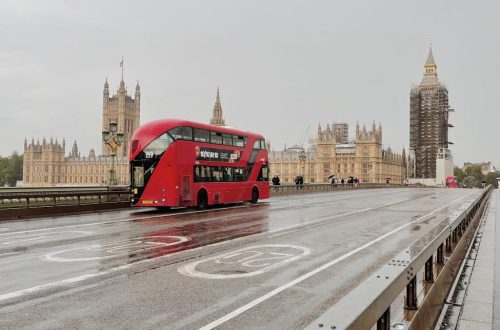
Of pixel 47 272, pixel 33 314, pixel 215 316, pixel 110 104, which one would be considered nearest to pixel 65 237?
pixel 47 272

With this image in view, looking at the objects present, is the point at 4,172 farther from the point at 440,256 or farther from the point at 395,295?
the point at 395,295

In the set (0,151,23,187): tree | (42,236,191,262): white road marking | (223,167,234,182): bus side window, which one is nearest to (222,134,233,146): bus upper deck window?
(223,167,234,182): bus side window

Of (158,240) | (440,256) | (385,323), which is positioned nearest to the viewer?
(385,323)

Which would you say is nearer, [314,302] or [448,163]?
[314,302]

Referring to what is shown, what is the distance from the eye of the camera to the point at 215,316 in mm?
5945

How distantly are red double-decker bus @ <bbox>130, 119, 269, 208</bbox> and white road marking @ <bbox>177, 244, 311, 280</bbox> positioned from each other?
37.8ft

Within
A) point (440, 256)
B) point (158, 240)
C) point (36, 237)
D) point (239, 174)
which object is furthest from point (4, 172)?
point (440, 256)

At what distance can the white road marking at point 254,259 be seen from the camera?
27.8 ft

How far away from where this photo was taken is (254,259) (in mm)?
10031

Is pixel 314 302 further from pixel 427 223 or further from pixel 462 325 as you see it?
pixel 427 223

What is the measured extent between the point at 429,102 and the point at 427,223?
146m

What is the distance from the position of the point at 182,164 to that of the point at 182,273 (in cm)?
1482

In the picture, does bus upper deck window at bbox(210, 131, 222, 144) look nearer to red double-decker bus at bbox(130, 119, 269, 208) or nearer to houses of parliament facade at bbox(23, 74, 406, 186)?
red double-decker bus at bbox(130, 119, 269, 208)

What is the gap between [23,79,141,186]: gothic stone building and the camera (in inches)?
6973
